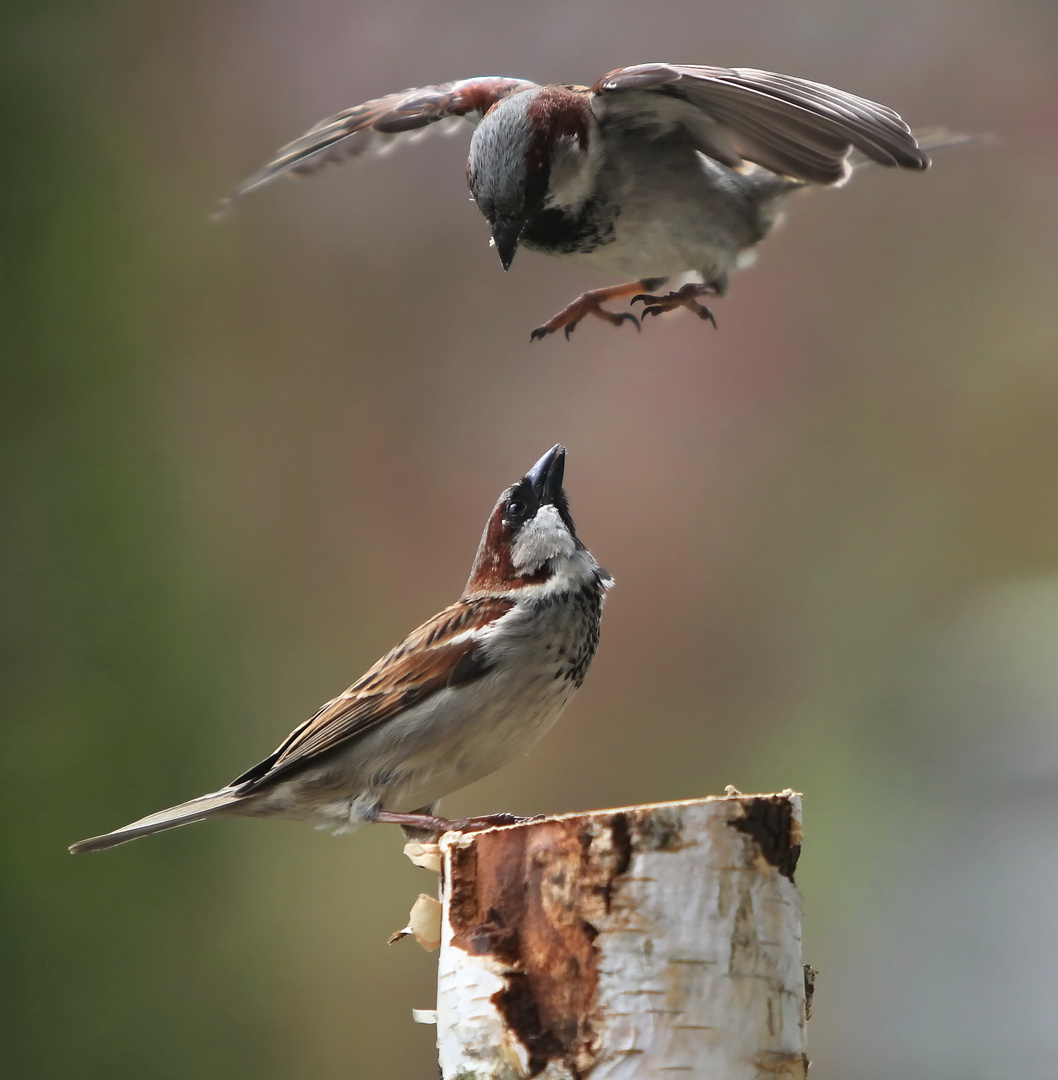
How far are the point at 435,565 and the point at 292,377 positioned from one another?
25.4 inches

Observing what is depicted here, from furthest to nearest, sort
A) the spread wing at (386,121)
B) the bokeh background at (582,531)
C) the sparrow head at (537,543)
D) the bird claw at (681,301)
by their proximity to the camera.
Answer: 1. the bokeh background at (582,531)
2. the sparrow head at (537,543)
3. the spread wing at (386,121)
4. the bird claw at (681,301)

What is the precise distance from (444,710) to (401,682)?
8 centimetres

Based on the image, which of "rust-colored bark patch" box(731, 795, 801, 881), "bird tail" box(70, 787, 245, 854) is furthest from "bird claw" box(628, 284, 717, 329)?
"bird tail" box(70, 787, 245, 854)

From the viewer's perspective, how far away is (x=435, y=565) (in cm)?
274

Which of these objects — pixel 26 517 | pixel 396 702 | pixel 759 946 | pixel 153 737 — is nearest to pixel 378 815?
pixel 396 702

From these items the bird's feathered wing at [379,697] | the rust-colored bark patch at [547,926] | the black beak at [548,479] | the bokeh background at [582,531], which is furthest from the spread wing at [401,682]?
the bokeh background at [582,531]

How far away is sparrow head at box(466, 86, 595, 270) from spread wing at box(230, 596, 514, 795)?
0.52 m

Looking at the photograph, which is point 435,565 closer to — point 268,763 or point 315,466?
point 315,466

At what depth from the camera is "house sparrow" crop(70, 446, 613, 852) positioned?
1.44 meters

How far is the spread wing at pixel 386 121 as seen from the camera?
4.55 feet

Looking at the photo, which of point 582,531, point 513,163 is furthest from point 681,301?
point 582,531

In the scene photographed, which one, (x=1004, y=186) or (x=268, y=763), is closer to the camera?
(x=268, y=763)

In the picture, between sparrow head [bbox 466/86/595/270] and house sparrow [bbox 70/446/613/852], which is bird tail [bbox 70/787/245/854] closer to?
house sparrow [bbox 70/446/613/852]

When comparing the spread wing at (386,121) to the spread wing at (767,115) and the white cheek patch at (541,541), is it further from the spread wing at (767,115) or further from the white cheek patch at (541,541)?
the white cheek patch at (541,541)
